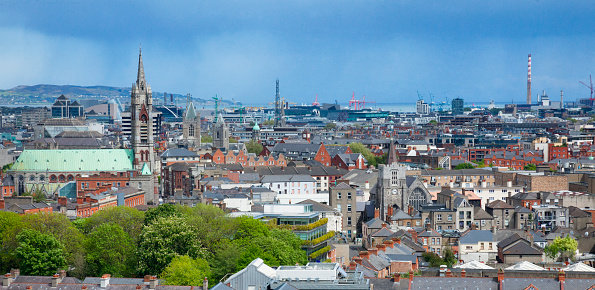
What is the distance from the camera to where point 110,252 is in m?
63.5

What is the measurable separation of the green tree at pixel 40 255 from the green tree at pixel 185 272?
757cm

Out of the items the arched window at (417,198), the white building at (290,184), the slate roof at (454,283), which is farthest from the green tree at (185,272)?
the white building at (290,184)

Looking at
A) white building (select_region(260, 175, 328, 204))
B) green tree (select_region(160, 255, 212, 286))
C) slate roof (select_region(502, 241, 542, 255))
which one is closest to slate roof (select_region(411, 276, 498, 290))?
green tree (select_region(160, 255, 212, 286))

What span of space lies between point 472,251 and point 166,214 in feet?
86.5

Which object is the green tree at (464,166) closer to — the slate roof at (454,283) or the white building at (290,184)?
the white building at (290,184)

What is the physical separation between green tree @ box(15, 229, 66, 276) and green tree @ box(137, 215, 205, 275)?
16.2 feet

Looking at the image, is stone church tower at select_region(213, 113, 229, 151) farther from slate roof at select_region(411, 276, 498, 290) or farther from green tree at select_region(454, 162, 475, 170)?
slate roof at select_region(411, 276, 498, 290)

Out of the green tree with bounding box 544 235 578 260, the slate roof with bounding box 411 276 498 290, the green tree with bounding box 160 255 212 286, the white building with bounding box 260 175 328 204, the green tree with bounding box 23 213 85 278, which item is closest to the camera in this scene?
the slate roof with bounding box 411 276 498 290

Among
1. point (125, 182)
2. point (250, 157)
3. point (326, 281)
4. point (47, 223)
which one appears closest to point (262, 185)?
point (125, 182)

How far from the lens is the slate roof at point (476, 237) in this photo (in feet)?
270

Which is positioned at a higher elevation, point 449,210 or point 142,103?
point 142,103

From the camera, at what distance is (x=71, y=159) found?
126625 mm

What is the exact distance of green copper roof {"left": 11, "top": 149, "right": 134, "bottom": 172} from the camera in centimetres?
12494

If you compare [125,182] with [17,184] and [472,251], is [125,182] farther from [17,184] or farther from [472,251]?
[472,251]
